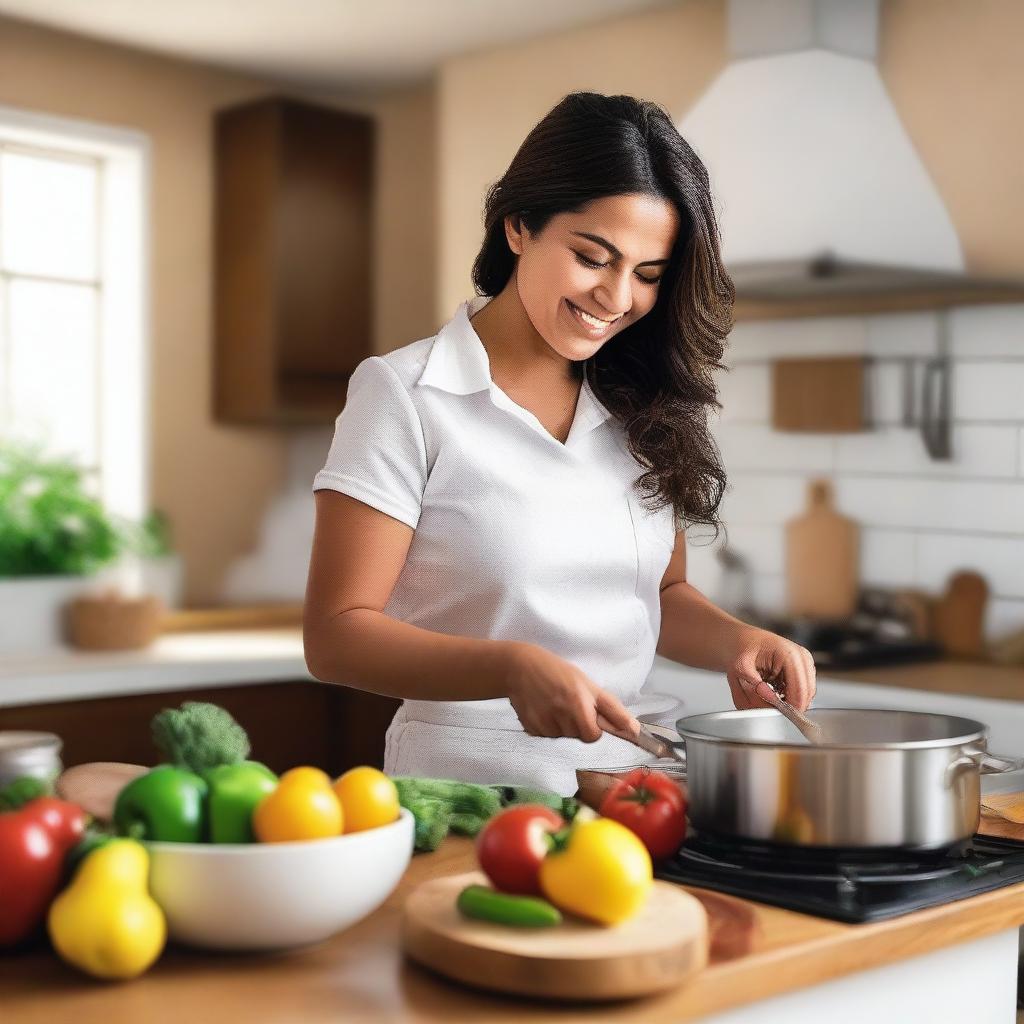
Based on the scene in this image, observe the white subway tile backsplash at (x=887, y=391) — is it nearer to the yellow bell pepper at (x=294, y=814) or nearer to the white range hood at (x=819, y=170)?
the white range hood at (x=819, y=170)

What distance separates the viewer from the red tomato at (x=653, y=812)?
121 centimetres

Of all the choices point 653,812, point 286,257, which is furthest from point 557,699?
point 286,257

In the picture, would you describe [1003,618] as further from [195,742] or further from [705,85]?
[195,742]

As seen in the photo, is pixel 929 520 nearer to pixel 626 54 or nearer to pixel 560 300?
pixel 626 54

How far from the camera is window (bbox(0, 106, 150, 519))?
395 cm

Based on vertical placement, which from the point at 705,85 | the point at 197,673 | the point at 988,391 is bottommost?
the point at 197,673

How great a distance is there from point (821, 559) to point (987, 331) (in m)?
0.67

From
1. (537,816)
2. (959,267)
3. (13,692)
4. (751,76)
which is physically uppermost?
(751,76)

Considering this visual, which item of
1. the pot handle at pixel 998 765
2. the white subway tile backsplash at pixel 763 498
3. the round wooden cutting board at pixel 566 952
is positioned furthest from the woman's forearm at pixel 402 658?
the white subway tile backsplash at pixel 763 498

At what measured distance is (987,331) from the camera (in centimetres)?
312

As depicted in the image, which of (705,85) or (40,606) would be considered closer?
(40,606)

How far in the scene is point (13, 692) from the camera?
3.03 metres

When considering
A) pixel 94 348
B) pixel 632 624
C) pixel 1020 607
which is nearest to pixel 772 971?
pixel 632 624

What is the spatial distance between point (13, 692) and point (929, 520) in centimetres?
202
